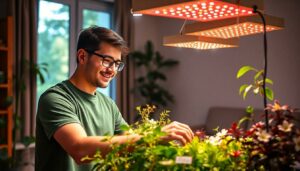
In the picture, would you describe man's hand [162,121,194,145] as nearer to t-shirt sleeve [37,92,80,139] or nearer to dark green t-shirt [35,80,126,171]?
dark green t-shirt [35,80,126,171]

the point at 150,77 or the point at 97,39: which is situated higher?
the point at 97,39

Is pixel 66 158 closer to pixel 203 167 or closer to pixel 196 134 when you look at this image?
pixel 196 134

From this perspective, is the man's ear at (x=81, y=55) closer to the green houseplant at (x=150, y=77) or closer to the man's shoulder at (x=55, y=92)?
the man's shoulder at (x=55, y=92)

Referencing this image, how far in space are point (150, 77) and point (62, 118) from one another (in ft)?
15.2

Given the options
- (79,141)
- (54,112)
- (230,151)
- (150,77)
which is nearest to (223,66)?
(150,77)

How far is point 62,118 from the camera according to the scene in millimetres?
1394

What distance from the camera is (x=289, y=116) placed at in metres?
0.99

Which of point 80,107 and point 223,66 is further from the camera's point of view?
point 223,66

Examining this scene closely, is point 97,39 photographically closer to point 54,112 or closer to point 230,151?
point 54,112

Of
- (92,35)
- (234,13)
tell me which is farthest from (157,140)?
(92,35)

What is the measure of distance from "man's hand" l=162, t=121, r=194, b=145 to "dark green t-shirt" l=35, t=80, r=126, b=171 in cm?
25

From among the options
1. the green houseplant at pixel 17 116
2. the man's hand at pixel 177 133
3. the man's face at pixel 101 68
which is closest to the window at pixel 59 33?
the green houseplant at pixel 17 116

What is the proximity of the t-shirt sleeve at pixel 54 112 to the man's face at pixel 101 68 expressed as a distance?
162 mm

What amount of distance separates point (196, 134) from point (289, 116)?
0.32 m
